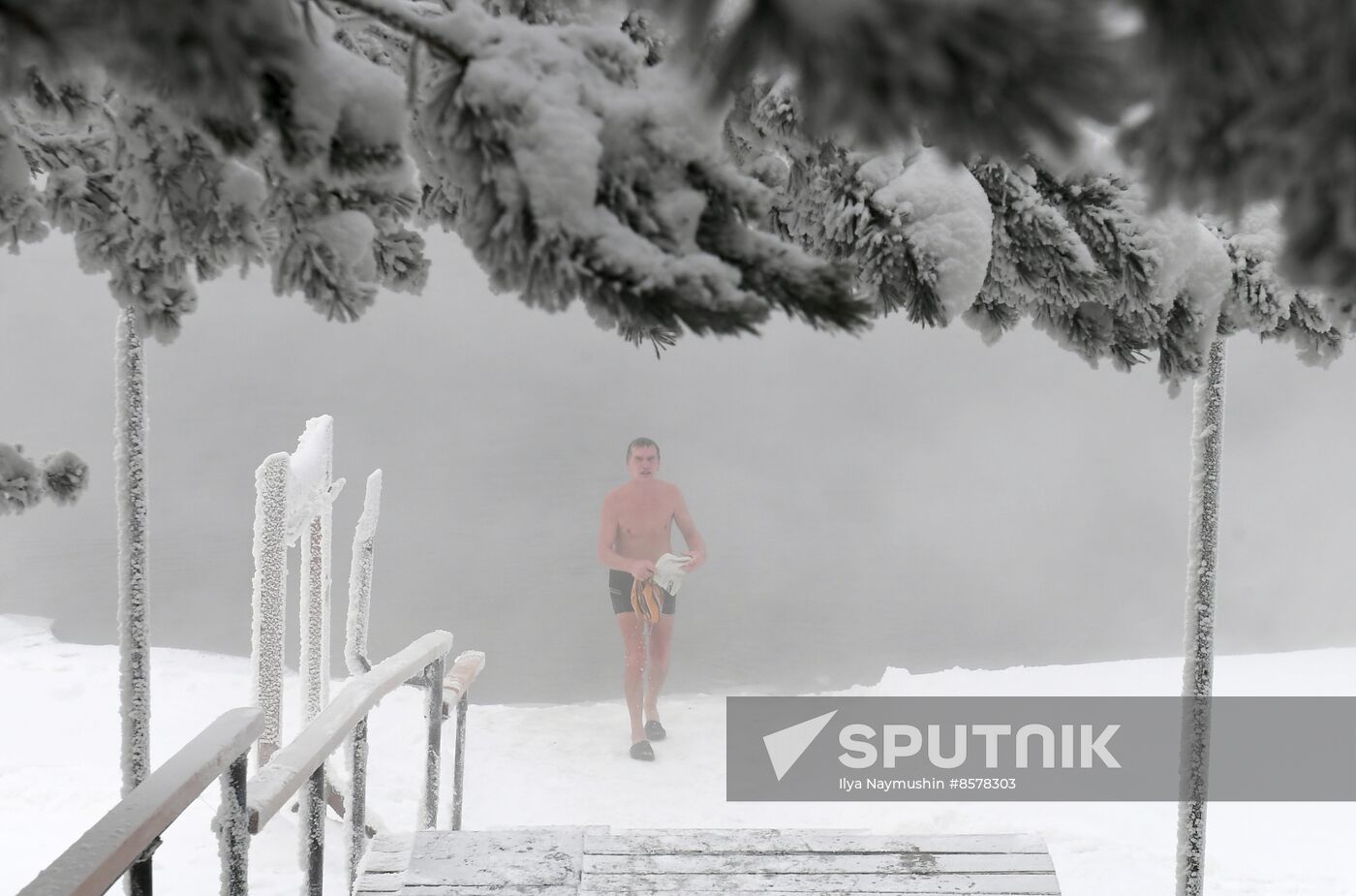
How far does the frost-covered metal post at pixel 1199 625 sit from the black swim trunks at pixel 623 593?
166 inches

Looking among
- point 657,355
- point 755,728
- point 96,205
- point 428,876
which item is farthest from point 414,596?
point 657,355

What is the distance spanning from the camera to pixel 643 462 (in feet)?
Answer: 22.7

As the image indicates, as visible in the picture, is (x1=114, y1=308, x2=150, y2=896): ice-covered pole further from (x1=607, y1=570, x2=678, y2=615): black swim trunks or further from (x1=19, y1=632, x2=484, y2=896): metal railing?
(x1=607, y1=570, x2=678, y2=615): black swim trunks

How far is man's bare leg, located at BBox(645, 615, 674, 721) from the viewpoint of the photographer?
7020 mm

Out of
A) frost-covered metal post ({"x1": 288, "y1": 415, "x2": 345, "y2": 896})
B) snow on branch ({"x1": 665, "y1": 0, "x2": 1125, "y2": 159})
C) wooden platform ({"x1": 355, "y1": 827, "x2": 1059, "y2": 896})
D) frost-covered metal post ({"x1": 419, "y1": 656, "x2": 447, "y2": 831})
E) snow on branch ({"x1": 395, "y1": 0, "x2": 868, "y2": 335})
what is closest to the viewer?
snow on branch ({"x1": 665, "y1": 0, "x2": 1125, "y2": 159})

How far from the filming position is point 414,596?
11.5m

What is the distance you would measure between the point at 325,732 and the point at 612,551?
13.9 feet

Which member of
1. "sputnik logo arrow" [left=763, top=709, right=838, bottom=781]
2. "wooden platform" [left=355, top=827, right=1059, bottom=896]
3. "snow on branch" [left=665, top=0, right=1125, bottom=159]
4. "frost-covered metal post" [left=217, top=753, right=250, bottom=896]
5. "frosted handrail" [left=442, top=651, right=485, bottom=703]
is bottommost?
"sputnik logo arrow" [left=763, top=709, right=838, bottom=781]

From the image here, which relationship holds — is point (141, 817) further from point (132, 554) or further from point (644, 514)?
point (644, 514)

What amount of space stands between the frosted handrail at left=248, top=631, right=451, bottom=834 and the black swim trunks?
3.12 metres

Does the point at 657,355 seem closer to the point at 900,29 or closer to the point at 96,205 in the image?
the point at 900,29
